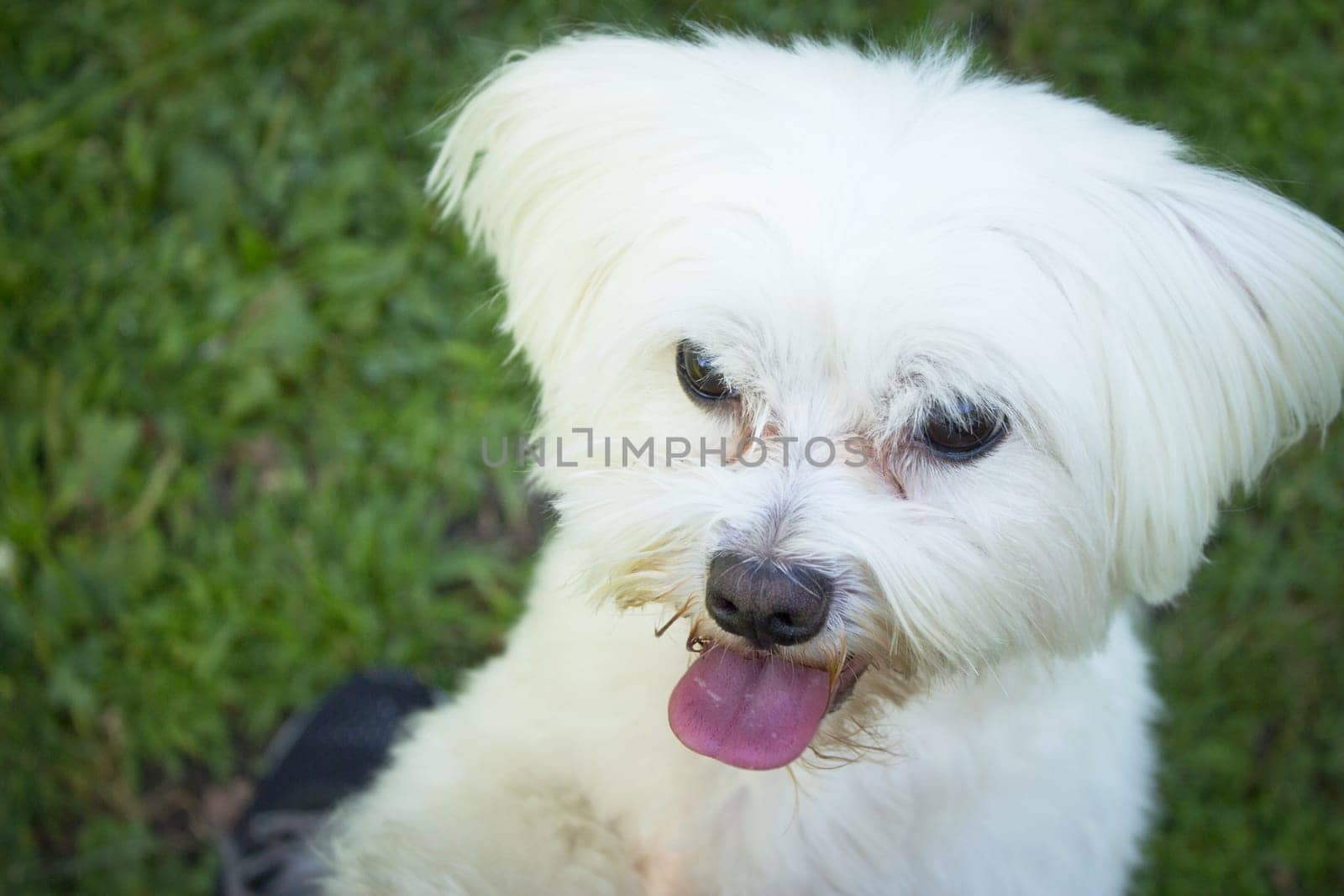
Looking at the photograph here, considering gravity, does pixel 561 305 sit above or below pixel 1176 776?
above

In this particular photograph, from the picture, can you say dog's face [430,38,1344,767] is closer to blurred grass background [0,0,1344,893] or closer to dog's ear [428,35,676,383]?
dog's ear [428,35,676,383]

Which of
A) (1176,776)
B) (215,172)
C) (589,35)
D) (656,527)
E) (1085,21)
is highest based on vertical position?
(1085,21)

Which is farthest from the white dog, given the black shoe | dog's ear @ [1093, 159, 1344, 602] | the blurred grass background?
the blurred grass background

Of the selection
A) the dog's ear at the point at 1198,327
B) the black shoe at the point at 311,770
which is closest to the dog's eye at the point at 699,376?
the dog's ear at the point at 1198,327

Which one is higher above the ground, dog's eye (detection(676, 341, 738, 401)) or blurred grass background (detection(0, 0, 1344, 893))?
dog's eye (detection(676, 341, 738, 401))

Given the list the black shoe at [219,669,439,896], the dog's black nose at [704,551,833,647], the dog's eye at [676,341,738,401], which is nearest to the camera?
the dog's black nose at [704,551,833,647]

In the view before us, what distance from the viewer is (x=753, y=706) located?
1.62 meters

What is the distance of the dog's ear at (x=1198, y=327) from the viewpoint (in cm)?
146

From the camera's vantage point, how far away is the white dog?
144 centimetres

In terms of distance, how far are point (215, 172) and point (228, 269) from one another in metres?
0.32

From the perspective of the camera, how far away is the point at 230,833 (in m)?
2.94

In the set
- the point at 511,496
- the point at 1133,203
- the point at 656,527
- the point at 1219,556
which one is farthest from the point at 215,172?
the point at 1219,556

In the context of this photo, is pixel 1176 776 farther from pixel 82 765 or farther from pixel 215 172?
pixel 215 172

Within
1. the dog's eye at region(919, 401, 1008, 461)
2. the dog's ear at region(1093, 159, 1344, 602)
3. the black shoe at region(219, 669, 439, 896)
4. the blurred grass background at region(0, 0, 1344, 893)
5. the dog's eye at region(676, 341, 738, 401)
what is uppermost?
the dog's ear at region(1093, 159, 1344, 602)
